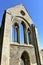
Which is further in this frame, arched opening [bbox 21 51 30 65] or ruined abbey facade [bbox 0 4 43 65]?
arched opening [bbox 21 51 30 65]

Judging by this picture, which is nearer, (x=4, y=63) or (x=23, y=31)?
(x=4, y=63)

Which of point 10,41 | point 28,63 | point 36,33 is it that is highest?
point 36,33

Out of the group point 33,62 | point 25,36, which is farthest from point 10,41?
point 33,62

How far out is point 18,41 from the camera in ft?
41.4

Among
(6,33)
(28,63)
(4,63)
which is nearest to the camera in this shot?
(4,63)

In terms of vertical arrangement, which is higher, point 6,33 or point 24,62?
point 6,33

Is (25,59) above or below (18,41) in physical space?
below

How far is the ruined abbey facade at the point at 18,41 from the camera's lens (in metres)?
11.1

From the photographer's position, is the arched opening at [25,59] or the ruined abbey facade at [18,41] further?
the arched opening at [25,59]

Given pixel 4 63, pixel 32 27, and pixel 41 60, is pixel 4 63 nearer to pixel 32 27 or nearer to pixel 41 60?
pixel 41 60

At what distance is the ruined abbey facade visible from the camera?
11.1 m

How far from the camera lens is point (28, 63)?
12.4 m

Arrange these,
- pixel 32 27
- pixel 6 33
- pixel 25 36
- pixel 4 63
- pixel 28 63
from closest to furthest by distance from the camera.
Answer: pixel 4 63, pixel 6 33, pixel 28 63, pixel 25 36, pixel 32 27

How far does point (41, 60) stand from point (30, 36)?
2.77 m
